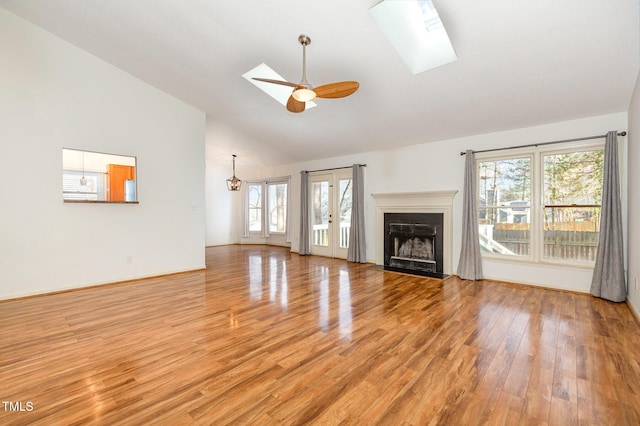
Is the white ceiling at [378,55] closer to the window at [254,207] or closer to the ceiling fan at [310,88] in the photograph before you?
the ceiling fan at [310,88]

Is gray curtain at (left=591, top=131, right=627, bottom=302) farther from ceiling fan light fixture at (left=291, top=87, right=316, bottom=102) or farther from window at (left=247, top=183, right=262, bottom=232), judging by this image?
window at (left=247, top=183, right=262, bottom=232)

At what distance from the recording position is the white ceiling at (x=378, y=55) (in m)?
2.78

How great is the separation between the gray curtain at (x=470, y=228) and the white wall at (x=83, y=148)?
16.7 feet

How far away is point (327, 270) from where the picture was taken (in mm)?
5656

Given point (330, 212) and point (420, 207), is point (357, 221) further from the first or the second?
point (420, 207)

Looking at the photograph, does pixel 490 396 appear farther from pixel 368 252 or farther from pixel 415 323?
pixel 368 252

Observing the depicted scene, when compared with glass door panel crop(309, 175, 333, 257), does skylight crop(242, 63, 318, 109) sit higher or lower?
higher

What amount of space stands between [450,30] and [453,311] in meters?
3.11

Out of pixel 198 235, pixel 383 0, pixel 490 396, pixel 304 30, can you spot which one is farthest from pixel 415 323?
pixel 198 235

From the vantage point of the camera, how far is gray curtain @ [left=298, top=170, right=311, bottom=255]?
24.9ft

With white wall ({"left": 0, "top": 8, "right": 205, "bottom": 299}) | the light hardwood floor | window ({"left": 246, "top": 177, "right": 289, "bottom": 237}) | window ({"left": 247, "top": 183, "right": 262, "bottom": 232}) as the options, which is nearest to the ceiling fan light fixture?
the light hardwood floor

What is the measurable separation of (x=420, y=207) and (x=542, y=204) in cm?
190

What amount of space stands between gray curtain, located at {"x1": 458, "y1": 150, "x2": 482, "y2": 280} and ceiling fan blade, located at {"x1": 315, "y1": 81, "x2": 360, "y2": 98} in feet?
9.24

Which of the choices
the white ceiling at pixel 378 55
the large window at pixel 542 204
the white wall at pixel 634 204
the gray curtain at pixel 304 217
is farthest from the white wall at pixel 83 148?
the white wall at pixel 634 204
